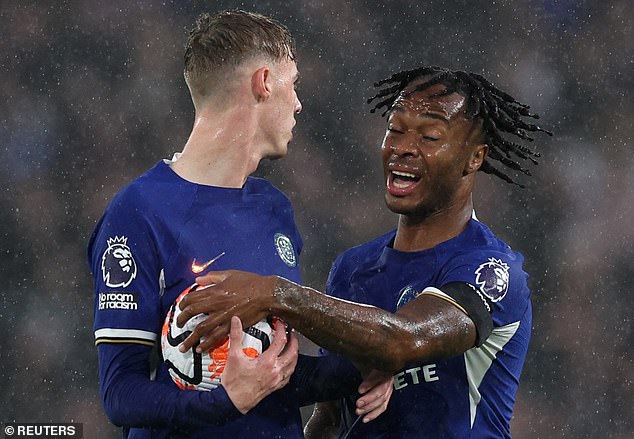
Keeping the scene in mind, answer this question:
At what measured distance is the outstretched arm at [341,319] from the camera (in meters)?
3.13

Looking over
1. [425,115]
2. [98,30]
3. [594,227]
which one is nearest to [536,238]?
[594,227]


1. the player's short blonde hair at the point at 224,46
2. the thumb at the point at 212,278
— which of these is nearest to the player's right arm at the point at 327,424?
the thumb at the point at 212,278

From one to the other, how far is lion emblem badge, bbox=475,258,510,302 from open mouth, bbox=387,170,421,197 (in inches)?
16.5

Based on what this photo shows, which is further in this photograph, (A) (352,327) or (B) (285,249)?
(B) (285,249)

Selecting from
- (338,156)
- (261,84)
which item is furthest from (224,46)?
(338,156)

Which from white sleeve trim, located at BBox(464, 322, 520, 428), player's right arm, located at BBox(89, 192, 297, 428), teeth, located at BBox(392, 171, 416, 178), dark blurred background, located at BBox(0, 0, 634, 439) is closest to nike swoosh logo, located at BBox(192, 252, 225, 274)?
player's right arm, located at BBox(89, 192, 297, 428)

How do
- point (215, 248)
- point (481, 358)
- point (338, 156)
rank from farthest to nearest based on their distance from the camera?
point (338, 156) < point (481, 358) < point (215, 248)

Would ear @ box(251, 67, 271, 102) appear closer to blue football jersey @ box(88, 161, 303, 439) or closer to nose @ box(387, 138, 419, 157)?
blue football jersey @ box(88, 161, 303, 439)

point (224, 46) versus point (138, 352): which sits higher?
point (224, 46)

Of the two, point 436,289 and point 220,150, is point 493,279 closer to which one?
point 436,289

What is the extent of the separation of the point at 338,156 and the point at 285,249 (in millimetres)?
4447

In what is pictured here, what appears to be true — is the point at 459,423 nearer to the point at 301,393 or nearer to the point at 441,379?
the point at 441,379

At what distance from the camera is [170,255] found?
10.9ft

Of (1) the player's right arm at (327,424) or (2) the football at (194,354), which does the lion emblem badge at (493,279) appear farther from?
(1) the player's right arm at (327,424)
